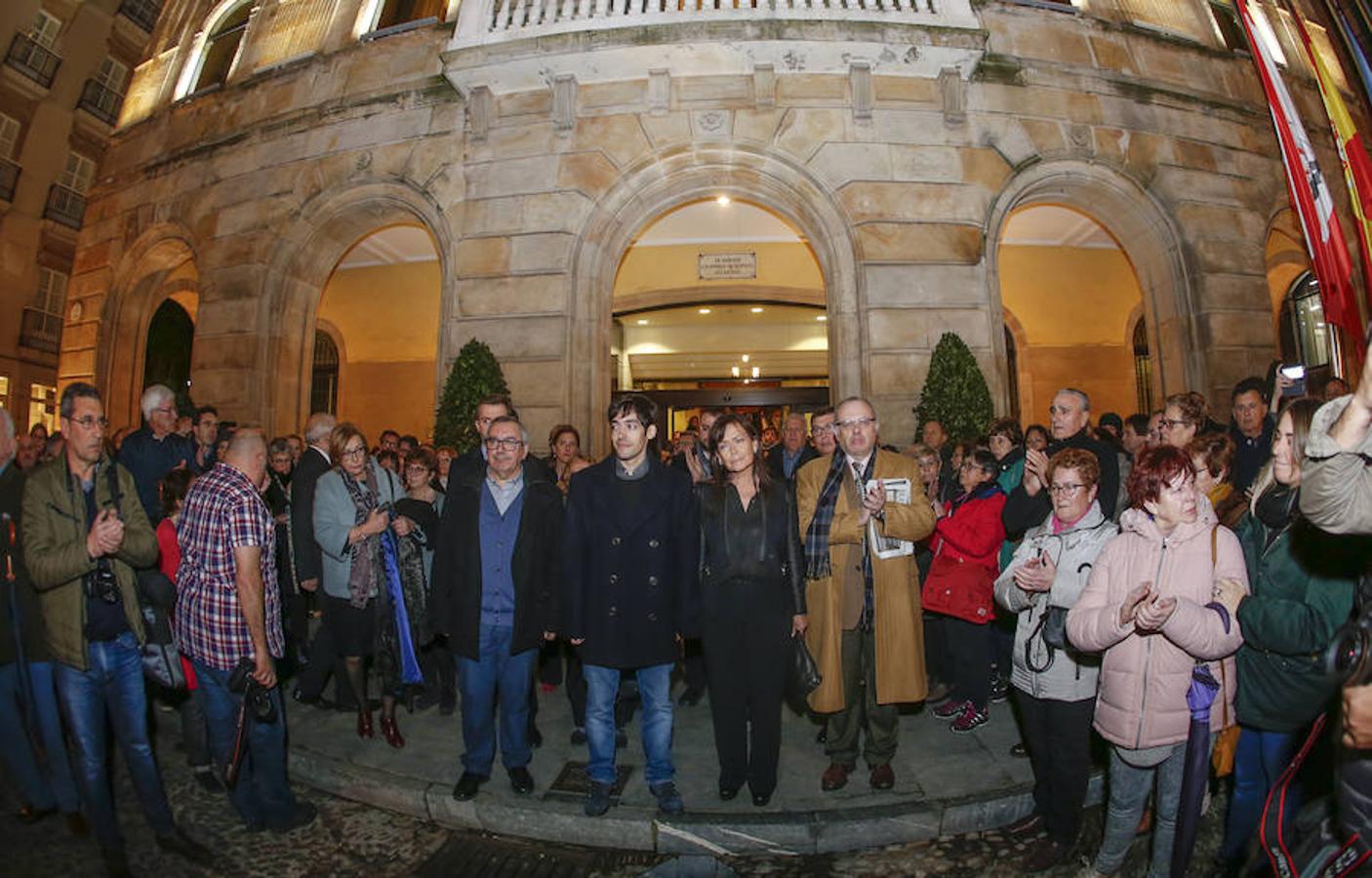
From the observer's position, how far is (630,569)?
3.72m

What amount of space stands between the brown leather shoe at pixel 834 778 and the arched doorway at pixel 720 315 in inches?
341

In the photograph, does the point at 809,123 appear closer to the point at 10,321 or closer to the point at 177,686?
the point at 177,686

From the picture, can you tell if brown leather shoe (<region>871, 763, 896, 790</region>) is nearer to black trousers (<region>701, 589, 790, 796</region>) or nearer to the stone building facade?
black trousers (<region>701, 589, 790, 796</region>)

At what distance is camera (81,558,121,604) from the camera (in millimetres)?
3225

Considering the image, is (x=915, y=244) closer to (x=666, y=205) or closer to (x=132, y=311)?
(x=666, y=205)

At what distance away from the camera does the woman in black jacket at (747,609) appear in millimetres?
3668

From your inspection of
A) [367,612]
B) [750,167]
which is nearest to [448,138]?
[750,167]

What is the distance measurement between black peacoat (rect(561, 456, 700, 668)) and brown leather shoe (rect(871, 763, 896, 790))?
1330 millimetres

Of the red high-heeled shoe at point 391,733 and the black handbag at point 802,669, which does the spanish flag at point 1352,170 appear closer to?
the black handbag at point 802,669

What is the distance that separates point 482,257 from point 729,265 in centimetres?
531

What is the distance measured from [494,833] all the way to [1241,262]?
12.2 meters

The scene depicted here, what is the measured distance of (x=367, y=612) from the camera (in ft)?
15.3

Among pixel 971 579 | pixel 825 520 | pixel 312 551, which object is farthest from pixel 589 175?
pixel 971 579

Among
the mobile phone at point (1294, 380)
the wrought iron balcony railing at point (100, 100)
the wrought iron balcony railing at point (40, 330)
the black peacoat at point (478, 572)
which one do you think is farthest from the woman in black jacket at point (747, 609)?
the wrought iron balcony railing at point (100, 100)
